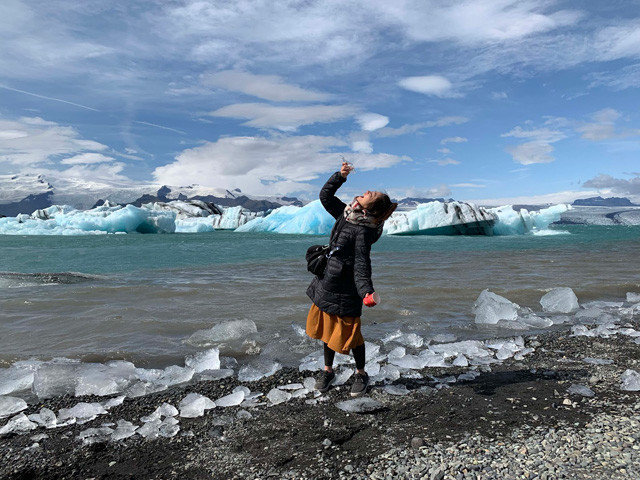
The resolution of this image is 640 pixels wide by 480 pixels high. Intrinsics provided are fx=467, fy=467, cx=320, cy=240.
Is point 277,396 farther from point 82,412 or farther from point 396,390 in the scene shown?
point 82,412

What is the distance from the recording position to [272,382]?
355 cm

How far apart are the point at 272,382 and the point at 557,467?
2048 millimetres

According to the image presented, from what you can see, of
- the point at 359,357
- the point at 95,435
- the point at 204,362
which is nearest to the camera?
the point at 95,435

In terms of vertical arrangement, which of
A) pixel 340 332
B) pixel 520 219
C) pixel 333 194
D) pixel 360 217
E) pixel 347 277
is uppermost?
pixel 520 219

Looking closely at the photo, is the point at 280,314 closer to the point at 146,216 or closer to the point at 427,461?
the point at 427,461

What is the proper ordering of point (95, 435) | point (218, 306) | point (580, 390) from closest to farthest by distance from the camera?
point (95, 435)
point (580, 390)
point (218, 306)

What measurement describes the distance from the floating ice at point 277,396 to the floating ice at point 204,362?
930mm

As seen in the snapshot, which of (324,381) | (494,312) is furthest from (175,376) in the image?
(494,312)

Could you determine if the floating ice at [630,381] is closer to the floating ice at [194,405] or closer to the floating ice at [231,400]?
the floating ice at [231,400]

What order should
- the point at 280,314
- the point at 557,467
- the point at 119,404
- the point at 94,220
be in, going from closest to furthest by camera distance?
the point at 557,467, the point at 119,404, the point at 280,314, the point at 94,220

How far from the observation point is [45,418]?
114 inches

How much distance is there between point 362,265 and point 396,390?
943 mm

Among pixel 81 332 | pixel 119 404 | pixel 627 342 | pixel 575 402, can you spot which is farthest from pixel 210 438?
pixel 627 342

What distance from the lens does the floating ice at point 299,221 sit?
4292 centimetres
